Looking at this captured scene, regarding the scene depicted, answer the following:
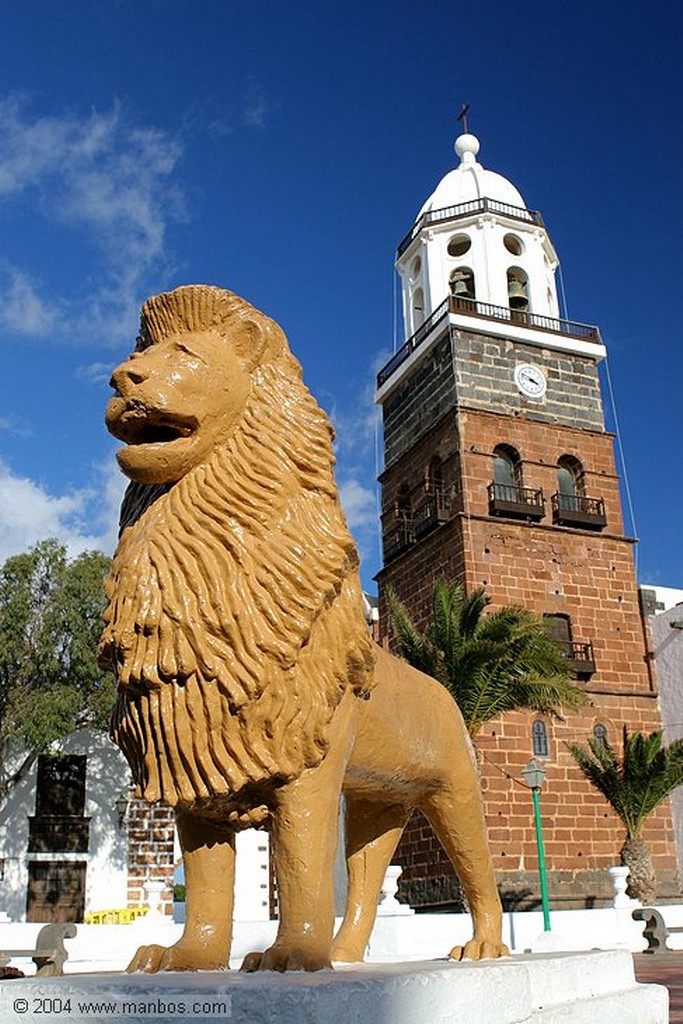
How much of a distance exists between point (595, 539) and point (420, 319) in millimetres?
7406

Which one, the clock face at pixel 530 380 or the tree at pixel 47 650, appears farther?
the clock face at pixel 530 380

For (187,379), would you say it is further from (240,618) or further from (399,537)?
(399,537)

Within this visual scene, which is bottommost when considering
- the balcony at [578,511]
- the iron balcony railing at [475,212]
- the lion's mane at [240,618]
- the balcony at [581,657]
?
the lion's mane at [240,618]

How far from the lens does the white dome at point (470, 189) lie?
25.2 m

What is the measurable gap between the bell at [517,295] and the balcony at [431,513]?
579cm

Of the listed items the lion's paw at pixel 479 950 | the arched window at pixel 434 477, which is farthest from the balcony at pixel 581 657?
the lion's paw at pixel 479 950

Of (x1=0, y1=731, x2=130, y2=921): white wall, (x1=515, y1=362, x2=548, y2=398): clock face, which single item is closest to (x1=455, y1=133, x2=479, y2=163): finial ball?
(x1=515, y1=362, x2=548, y2=398): clock face

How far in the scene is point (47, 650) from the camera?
1792cm

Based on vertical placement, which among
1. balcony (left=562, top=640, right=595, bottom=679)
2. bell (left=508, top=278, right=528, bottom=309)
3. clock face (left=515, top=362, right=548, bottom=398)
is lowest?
balcony (left=562, top=640, right=595, bottom=679)

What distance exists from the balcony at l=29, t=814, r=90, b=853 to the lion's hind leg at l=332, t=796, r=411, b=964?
1633 cm

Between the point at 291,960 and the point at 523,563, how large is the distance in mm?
17565

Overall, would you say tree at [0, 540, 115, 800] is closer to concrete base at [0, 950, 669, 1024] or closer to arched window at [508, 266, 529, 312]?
arched window at [508, 266, 529, 312]

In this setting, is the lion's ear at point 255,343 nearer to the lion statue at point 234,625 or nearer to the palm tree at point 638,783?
the lion statue at point 234,625

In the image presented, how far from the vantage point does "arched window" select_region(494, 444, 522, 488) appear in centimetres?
2066
